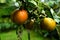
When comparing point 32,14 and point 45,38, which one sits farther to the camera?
point 45,38

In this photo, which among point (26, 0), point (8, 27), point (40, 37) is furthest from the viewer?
point (8, 27)

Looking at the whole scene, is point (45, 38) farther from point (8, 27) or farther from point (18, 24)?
point (18, 24)

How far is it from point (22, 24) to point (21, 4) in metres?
0.08

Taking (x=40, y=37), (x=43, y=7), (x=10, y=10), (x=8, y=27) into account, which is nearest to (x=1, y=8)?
(x=10, y=10)

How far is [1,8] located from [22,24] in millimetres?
115

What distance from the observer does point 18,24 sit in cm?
66

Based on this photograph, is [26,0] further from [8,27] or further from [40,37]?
[8,27]

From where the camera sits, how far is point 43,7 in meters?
0.67

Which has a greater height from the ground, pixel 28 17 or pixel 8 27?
pixel 28 17

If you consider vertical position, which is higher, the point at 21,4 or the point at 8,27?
the point at 21,4

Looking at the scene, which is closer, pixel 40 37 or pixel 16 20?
pixel 16 20

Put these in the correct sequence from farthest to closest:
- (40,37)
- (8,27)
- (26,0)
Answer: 1. (8,27)
2. (40,37)
3. (26,0)

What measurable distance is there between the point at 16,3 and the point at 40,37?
1917 millimetres

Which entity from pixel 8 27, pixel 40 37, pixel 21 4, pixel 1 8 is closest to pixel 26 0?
pixel 21 4
